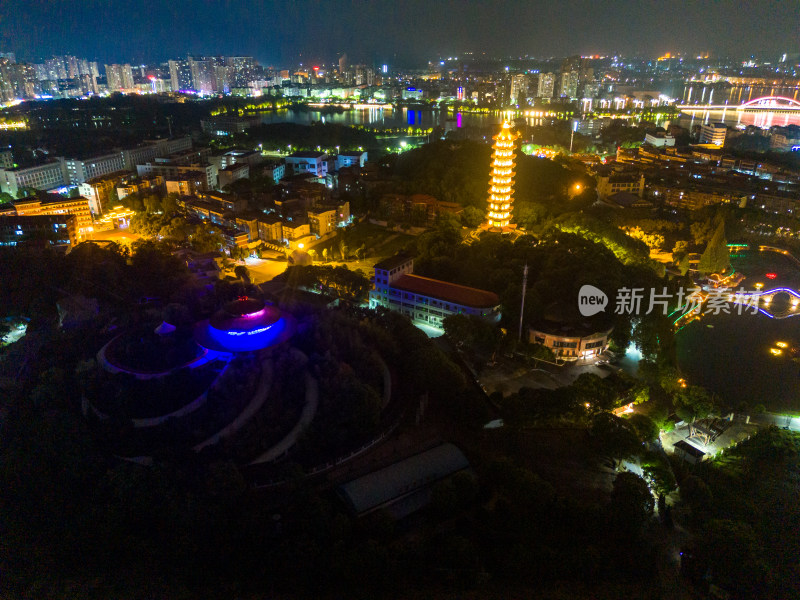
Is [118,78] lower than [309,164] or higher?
higher

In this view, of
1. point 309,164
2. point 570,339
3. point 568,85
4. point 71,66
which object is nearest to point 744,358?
point 570,339

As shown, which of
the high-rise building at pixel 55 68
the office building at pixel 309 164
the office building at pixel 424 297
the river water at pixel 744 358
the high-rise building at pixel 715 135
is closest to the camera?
the river water at pixel 744 358

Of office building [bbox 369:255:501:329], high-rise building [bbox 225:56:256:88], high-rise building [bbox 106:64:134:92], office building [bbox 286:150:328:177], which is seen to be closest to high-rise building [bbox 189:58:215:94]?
high-rise building [bbox 225:56:256:88]

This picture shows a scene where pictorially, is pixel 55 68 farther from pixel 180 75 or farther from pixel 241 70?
pixel 241 70

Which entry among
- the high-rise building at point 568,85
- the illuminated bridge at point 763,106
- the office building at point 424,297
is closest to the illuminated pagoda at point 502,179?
the office building at point 424,297

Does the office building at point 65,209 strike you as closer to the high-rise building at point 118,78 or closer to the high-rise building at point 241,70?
the high-rise building at point 118,78

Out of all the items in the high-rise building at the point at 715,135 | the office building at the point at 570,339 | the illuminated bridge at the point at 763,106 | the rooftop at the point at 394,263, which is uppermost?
the illuminated bridge at the point at 763,106
